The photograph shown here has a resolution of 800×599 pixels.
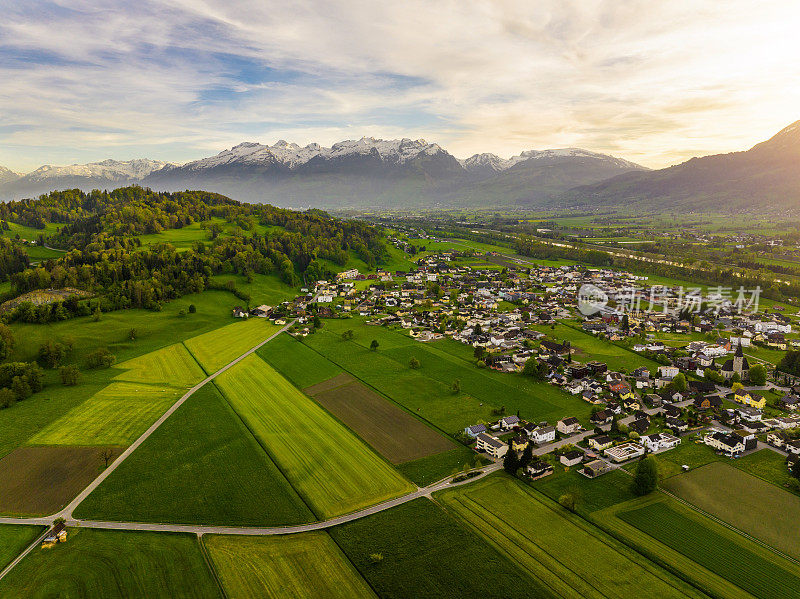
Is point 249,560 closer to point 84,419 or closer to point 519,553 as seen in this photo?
point 519,553

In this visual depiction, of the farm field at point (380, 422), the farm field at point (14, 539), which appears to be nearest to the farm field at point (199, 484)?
the farm field at point (14, 539)

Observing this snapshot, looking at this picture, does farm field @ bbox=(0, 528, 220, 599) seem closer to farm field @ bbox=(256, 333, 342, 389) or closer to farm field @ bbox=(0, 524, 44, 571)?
farm field @ bbox=(0, 524, 44, 571)

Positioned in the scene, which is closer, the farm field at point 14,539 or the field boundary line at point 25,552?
the field boundary line at point 25,552

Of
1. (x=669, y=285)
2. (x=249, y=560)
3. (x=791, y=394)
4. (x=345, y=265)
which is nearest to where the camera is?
(x=249, y=560)

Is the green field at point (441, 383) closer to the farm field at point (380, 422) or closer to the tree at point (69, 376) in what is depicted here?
the farm field at point (380, 422)

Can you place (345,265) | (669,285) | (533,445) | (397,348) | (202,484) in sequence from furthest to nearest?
1. (345,265)
2. (669,285)
3. (397,348)
4. (533,445)
5. (202,484)

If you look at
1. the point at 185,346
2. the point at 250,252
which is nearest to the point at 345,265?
the point at 250,252

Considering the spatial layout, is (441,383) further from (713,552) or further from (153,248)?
(153,248)
